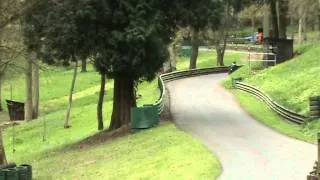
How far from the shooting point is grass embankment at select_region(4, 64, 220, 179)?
19844 mm

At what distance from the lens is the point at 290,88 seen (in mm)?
38094

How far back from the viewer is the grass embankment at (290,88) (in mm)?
27781

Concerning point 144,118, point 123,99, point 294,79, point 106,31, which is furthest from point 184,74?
point 106,31

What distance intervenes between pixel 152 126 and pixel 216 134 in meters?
4.42

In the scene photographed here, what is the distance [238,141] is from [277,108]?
927 centimetres

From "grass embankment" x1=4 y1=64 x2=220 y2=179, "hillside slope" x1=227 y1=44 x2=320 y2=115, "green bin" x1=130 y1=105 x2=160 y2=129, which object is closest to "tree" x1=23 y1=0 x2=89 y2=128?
"green bin" x1=130 y1=105 x2=160 y2=129

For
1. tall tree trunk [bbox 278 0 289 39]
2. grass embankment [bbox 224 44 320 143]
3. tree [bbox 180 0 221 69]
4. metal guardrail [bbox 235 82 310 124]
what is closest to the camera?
grass embankment [bbox 224 44 320 143]

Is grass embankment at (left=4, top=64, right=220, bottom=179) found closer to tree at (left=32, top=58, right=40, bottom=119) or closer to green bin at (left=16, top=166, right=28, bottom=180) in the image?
tree at (left=32, top=58, right=40, bottom=119)

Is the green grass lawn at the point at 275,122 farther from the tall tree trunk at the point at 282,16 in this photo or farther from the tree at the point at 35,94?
the tall tree trunk at the point at 282,16

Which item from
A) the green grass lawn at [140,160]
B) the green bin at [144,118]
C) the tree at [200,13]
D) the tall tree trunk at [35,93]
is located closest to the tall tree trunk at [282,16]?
the tall tree trunk at [35,93]

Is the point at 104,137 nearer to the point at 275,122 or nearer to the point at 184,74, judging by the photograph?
the point at 275,122

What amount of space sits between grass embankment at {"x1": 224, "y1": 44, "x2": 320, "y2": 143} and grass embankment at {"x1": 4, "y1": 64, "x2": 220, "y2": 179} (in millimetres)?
5278

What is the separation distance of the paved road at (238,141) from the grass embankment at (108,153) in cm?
79

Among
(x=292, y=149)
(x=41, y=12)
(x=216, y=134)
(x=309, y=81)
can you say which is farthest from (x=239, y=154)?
(x=309, y=81)
